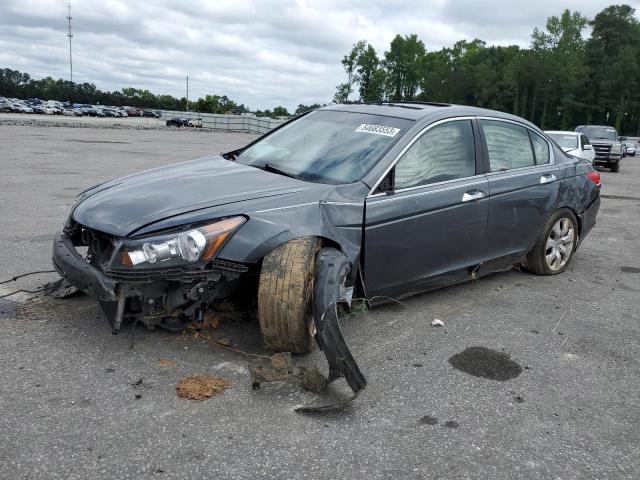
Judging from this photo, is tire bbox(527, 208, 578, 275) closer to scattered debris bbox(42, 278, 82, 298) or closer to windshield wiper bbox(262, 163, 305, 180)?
windshield wiper bbox(262, 163, 305, 180)

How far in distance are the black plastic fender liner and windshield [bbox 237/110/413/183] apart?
2.41 feet

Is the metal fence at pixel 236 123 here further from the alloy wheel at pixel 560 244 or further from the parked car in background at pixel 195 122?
the alloy wheel at pixel 560 244

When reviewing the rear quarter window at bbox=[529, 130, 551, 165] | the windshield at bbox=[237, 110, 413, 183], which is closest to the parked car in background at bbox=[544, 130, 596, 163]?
the rear quarter window at bbox=[529, 130, 551, 165]

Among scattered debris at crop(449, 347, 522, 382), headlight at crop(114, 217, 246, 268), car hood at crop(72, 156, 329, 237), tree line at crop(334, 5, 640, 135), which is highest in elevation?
tree line at crop(334, 5, 640, 135)

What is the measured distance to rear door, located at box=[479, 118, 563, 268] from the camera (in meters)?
4.99

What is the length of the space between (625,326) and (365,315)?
6.64 ft

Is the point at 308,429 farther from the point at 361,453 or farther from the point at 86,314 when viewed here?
the point at 86,314

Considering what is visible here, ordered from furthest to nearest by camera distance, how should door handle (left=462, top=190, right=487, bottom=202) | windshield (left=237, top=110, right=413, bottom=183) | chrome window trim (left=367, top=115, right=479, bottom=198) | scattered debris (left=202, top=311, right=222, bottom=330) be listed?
door handle (left=462, top=190, right=487, bottom=202)
windshield (left=237, top=110, right=413, bottom=183)
chrome window trim (left=367, top=115, right=479, bottom=198)
scattered debris (left=202, top=311, right=222, bottom=330)

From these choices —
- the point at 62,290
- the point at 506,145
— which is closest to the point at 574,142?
the point at 506,145

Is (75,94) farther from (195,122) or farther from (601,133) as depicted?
(601,133)

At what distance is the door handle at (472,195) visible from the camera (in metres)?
4.64

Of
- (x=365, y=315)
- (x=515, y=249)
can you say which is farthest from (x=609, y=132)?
(x=365, y=315)

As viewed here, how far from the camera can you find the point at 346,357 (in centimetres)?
321

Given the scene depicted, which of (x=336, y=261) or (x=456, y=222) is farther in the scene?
(x=456, y=222)
